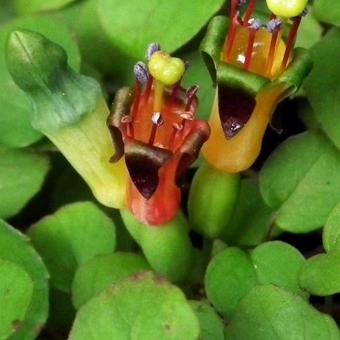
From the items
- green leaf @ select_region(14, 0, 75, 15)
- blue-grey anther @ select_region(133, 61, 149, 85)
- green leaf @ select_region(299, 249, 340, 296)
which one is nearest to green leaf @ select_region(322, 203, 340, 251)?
green leaf @ select_region(299, 249, 340, 296)

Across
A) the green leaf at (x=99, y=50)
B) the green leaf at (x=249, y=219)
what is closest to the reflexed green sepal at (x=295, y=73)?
the green leaf at (x=249, y=219)

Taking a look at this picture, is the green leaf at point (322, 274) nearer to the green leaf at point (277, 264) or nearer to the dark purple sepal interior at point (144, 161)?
the green leaf at point (277, 264)

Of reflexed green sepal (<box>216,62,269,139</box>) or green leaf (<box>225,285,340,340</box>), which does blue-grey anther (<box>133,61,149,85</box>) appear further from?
green leaf (<box>225,285,340,340</box>)

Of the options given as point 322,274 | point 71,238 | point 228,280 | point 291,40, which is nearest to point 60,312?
point 71,238

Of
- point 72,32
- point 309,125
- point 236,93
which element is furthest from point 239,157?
point 72,32

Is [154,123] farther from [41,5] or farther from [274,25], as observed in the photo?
[41,5]
